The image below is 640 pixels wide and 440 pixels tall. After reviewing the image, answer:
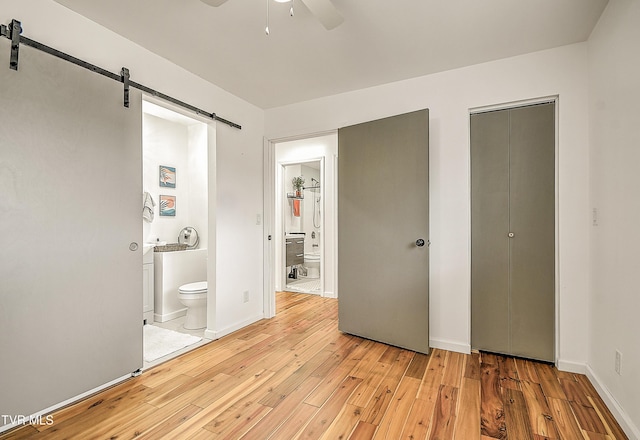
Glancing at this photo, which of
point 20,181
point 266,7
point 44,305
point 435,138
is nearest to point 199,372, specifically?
point 44,305

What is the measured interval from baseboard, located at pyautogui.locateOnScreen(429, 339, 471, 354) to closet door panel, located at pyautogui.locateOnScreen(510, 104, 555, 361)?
1.22ft

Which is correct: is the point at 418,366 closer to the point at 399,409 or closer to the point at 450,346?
the point at 450,346

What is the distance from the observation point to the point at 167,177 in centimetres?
414

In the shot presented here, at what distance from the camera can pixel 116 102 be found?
Answer: 219cm

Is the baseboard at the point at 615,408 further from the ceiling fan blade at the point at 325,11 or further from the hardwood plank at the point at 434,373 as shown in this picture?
the ceiling fan blade at the point at 325,11

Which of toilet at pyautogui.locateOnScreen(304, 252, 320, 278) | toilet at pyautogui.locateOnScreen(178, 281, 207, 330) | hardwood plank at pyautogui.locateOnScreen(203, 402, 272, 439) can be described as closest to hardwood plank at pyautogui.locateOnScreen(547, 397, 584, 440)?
hardwood plank at pyautogui.locateOnScreen(203, 402, 272, 439)

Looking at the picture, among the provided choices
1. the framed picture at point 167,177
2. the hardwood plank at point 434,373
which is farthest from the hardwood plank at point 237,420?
the framed picture at point 167,177

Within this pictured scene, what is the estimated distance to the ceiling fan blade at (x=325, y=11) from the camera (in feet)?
5.36

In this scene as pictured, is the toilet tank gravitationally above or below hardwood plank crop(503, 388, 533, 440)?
above

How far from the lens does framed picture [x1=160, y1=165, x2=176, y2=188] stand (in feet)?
13.4

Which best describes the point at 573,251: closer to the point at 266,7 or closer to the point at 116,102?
the point at 266,7

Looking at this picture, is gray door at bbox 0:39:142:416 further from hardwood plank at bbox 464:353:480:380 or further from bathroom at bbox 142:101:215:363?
hardwood plank at bbox 464:353:480:380

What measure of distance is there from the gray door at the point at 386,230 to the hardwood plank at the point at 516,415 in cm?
72

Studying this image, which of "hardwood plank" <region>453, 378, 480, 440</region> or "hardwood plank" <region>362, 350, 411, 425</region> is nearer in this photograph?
"hardwood plank" <region>453, 378, 480, 440</region>
